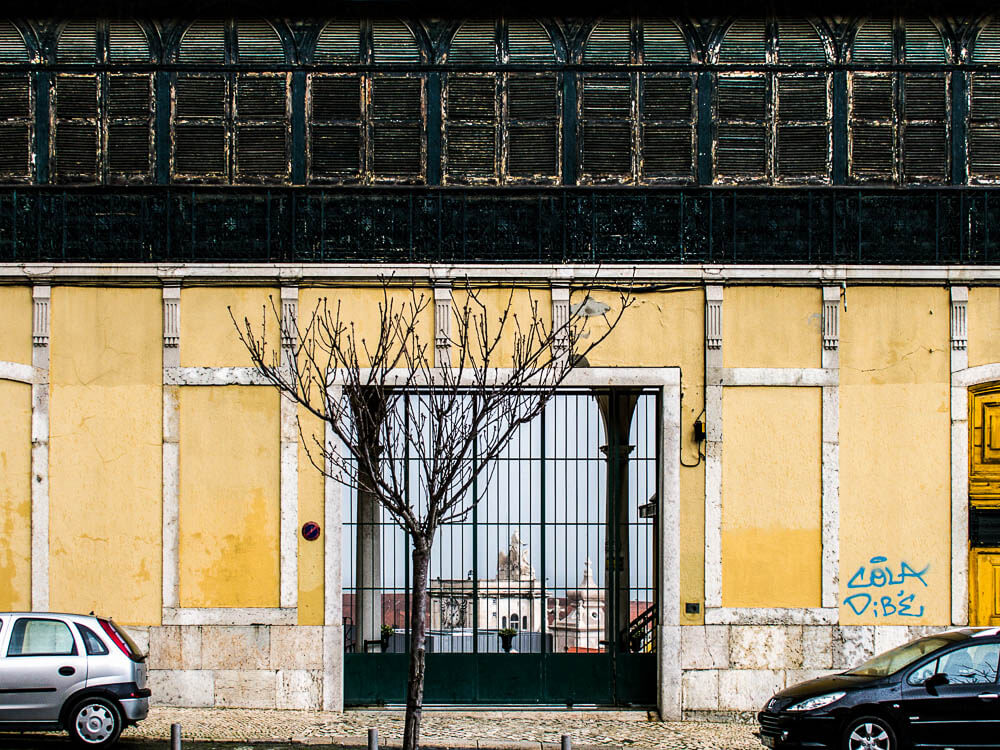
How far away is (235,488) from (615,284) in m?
5.26

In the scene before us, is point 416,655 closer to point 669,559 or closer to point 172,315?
point 669,559

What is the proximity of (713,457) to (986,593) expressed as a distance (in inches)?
144

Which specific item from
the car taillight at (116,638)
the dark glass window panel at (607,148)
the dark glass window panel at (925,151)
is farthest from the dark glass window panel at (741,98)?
the car taillight at (116,638)

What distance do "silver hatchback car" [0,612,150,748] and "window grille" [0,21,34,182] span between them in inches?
231

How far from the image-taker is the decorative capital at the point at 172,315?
15.3 m

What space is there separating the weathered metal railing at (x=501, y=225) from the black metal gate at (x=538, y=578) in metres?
2.03

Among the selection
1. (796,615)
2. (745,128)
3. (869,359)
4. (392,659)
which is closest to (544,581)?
(392,659)

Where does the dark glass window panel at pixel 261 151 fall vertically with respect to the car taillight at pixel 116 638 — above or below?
above

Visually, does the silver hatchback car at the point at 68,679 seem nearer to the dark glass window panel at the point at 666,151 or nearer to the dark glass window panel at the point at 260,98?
the dark glass window panel at the point at 260,98

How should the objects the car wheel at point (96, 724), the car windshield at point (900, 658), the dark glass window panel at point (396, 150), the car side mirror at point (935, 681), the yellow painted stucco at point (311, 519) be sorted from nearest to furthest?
the car side mirror at point (935, 681) < the car windshield at point (900, 658) < the car wheel at point (96, 724) < the yellow painted stucco at point (311, 519) < the dark glass window panel at point (396, 150)

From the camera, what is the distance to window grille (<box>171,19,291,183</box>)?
15711 mm

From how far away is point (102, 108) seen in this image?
51.7 ft

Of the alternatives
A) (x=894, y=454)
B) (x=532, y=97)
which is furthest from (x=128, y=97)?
A: (x=894, y=454)

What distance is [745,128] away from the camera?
51.7 ft
